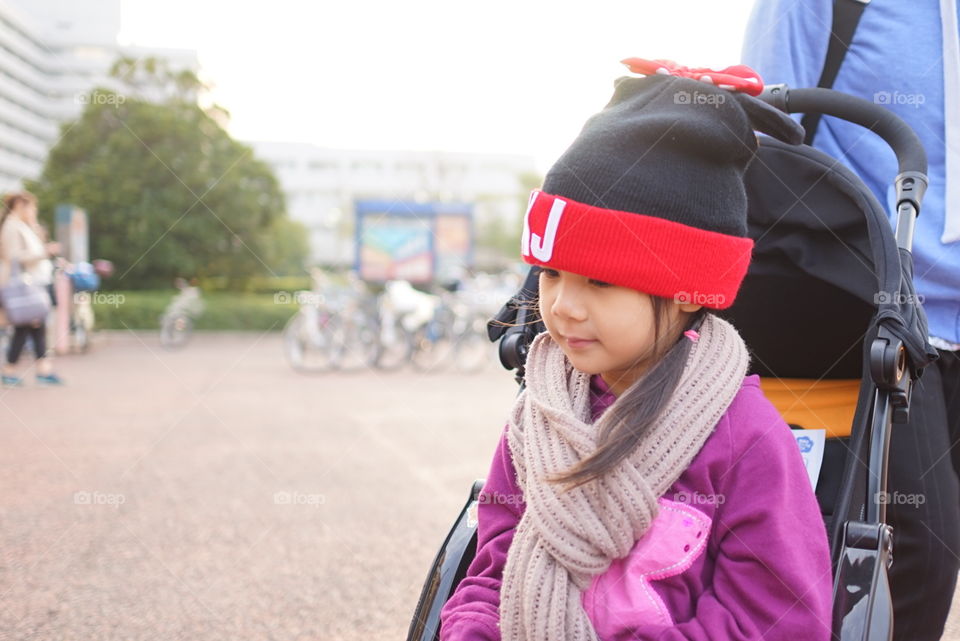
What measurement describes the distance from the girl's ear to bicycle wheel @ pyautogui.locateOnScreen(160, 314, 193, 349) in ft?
47.0

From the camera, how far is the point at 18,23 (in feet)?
214

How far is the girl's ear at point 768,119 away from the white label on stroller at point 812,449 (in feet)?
2.07

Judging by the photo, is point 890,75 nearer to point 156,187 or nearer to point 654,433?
point 654,433

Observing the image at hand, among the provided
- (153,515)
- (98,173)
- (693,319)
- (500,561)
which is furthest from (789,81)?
(98,173)

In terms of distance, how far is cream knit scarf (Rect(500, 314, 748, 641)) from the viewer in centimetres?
142

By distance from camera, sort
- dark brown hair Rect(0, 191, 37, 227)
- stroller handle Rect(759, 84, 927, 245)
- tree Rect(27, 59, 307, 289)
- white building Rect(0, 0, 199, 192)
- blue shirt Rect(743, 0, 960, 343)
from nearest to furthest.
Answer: stroller handle Rect(759, 84, 927, 245) < blue shirt Rect(743, 0, 960, 343) < dark brown hair Rect(0, 191, 37, 227) < tree Rect(27, 59, 307, 289) < white building Rect(0, 0, 199, 192)

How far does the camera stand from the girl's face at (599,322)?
1476 millimetres

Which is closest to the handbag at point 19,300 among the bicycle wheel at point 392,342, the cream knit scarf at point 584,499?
the bicycle wheel at point 392,342

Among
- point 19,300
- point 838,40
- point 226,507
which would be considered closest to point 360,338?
point 19,300

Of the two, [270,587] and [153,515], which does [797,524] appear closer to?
[270,587]

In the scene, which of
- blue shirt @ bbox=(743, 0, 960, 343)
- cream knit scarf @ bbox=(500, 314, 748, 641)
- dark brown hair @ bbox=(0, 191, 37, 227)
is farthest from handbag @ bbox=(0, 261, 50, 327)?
cream knit scarf @ bbox=(500, 314, 748, 641)

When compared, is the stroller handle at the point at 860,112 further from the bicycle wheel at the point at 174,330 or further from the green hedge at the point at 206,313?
the green hedge at the point at 206,313

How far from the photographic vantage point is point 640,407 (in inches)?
57.4

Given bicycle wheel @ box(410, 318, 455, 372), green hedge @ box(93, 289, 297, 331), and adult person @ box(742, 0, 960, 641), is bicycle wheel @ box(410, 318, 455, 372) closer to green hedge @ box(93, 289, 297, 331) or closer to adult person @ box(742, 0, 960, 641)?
green hedge @ box(93, 289, 297, 331)
